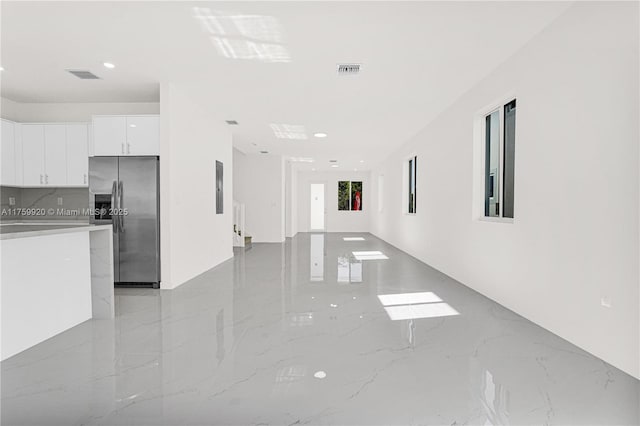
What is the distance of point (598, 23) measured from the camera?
2.49 m

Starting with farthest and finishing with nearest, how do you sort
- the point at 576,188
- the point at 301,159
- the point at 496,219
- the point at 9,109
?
the point at 301,159 → the point at 9,109 → the point at 496,219 → the point at 576,188

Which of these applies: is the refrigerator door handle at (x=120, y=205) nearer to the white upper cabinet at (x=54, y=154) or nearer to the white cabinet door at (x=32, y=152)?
the white upper cabinet at (x=54, y=154)

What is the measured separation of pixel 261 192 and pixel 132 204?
6241mm

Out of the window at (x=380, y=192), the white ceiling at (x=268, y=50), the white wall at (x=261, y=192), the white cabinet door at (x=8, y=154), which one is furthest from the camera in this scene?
the window at (x=380, y=192)

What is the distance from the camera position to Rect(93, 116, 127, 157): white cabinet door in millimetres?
4805

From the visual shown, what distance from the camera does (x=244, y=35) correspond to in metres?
3.20

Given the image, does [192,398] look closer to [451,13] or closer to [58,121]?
[451,13]

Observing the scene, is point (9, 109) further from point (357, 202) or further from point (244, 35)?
point (357, 202)

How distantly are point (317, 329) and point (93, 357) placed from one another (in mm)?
1668

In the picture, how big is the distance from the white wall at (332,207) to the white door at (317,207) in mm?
440

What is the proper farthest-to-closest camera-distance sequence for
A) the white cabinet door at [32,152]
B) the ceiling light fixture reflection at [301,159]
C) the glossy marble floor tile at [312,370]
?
the ceiling light fixture reflection at [301,159]
the white cabinet door at [32,152]
the glossy marble floor tile at [312,370]

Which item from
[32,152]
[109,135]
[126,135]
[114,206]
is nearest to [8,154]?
[32,152]

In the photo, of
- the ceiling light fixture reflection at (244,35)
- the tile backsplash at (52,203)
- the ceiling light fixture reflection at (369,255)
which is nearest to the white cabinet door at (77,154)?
the tile backsplash at (52,203)

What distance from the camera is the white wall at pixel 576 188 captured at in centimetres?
227
